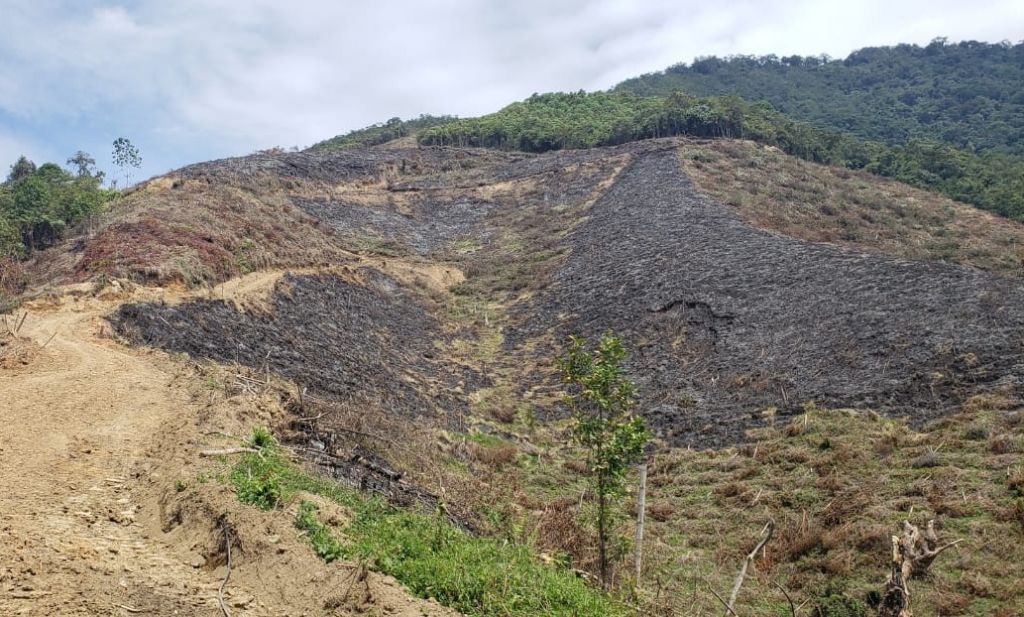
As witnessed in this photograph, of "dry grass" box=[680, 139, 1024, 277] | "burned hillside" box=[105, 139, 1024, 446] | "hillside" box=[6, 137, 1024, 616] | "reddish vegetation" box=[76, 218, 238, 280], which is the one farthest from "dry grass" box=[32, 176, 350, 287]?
"dry grass" box=[680, 139, 1024, 277]

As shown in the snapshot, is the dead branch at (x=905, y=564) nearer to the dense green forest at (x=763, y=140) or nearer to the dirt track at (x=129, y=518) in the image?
the dirt track at (x=129, y=518)

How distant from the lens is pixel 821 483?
1208 centimetres

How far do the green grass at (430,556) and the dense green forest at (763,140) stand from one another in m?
42.8

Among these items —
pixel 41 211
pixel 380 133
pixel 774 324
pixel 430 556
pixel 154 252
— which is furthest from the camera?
pixel 380 133

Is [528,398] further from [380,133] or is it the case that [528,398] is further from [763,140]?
[380,133]

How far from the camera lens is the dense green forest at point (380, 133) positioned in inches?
3059

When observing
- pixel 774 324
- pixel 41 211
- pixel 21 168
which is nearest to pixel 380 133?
pixel 21 168

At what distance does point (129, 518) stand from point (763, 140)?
5474 centimetres

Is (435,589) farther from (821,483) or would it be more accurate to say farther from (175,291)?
(175,291)

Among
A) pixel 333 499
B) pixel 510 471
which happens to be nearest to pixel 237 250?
pixel 510 471

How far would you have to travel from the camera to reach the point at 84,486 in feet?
23.5

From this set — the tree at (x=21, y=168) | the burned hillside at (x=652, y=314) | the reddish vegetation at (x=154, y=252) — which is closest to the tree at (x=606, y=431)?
the burned hillside at (x=652, y=314)

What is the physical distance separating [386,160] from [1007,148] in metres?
66.1

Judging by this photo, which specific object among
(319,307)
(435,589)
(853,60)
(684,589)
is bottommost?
(684,589)
